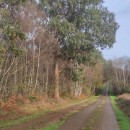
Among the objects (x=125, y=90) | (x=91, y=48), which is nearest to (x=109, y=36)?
(x=91, y=48)

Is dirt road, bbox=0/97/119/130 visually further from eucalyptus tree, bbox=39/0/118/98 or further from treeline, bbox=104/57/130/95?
treeline, bbox=104/57/130/95

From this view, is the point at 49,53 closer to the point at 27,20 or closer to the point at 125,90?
the point at 27,20

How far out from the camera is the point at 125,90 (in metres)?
127

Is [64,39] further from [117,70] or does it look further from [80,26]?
[117,70]

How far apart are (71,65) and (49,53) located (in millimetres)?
7302

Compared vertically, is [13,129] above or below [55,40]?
below

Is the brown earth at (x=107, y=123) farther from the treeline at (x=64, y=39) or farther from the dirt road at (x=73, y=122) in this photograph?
the treeline at (x=64, y=39)

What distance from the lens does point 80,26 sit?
52.7 meters

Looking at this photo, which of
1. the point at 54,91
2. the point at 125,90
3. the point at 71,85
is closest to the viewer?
the point at 54,91

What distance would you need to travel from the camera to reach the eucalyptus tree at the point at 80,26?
1987 inches

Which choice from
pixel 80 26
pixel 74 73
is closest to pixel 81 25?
pixel 80 26

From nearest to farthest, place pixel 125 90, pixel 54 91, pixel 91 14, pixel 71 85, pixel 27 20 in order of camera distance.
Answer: pixel 27 20
pixel 91 14
pixel 54 91
pixel 71 85
pixel 125 90

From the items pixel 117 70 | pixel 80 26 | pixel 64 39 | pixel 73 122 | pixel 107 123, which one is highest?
pixel 117 70

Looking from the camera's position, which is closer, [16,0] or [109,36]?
[16,0]
